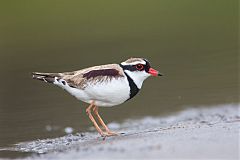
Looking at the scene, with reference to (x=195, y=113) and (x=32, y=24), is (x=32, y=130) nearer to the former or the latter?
(x=195, y=113)

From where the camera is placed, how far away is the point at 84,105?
52.4 ft

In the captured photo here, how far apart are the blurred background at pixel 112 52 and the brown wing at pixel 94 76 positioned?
181 centimetres

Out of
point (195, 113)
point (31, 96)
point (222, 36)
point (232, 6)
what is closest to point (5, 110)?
point (31, 96)

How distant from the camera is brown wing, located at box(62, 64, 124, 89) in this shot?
413 inches

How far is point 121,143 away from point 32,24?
1863 centimetres

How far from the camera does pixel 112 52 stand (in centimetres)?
2102

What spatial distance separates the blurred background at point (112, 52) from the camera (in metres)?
14.8

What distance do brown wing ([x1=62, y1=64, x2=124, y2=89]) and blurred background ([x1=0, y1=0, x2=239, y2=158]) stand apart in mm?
1808

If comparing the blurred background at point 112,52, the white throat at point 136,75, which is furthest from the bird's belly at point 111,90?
the blurred background at point 112,52

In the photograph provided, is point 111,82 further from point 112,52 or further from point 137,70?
point 112,52

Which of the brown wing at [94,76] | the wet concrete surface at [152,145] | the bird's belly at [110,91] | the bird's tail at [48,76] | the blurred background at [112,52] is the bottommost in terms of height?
the wet concrete surface at [152,145]

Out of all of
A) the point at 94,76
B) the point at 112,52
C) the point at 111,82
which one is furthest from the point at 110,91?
the point at 112,52

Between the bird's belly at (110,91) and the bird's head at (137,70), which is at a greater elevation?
the bird's head at (137,70)

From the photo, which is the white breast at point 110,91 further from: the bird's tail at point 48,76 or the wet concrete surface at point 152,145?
the bird's tail at point 48,76
